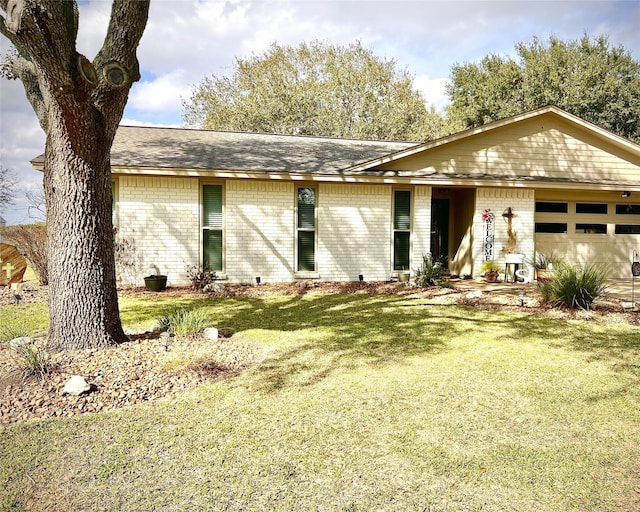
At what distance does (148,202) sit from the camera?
1105 centimetres

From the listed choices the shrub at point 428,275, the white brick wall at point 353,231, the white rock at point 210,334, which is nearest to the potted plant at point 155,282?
the white brick wall at point 353,231

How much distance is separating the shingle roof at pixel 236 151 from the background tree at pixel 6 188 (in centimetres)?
745

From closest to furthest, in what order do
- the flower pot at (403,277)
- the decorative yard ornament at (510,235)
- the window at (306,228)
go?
the window at (306,228) → the flower pot at (403,277) → the decorative yard ornament at (510,235)

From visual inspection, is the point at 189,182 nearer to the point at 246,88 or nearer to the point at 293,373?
the point at 293,373

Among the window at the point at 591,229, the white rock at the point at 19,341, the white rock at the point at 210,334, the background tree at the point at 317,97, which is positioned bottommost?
the white rock at the point at 210,334

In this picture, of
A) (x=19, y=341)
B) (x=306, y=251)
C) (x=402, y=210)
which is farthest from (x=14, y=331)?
(x=402, y=210)

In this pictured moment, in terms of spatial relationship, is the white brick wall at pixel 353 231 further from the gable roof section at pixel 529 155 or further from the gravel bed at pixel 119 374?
the gravel bed at pixel 119 374

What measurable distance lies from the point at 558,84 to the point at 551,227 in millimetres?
18222

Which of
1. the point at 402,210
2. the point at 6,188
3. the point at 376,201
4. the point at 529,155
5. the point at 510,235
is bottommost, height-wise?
the point at 510,235

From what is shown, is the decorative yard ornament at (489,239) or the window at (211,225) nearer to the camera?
the window at (211,225)

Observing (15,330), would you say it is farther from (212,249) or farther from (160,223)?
(212,249)

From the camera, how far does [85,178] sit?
5141 mm

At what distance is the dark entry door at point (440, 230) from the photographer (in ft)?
45.8

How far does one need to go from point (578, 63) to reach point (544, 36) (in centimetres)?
323
